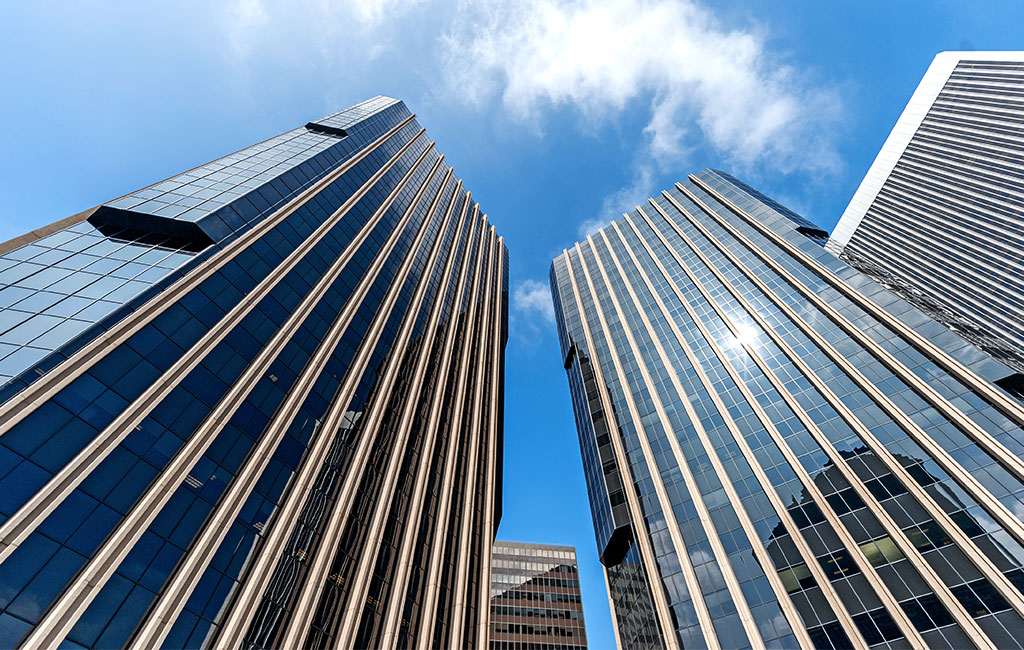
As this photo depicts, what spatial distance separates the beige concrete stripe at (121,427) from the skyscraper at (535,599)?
73.3 meters

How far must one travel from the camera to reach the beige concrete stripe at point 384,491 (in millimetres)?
31406

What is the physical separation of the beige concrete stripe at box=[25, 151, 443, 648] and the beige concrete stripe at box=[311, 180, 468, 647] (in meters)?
11.7

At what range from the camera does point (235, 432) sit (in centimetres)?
3019

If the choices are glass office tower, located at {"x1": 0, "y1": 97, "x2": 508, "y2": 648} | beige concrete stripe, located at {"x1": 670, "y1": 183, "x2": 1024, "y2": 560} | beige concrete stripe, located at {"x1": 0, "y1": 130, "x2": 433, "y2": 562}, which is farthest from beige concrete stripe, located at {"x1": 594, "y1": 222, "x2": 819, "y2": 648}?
beige concrete stripe, located at {"x1": 0, "y1": 130, "x2": 433, "y2": 562}

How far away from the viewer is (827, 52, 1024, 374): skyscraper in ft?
275

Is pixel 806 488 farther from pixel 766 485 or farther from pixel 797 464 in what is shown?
pixel 766 485

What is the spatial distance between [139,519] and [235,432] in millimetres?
7689

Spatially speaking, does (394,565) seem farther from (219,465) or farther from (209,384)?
(209,384)

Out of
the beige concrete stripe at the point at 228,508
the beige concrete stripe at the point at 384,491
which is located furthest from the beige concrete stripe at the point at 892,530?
the beige concrete stripe at the point at 228,508

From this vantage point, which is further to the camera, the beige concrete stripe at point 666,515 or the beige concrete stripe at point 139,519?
the beige concrete stripe at point 666,515

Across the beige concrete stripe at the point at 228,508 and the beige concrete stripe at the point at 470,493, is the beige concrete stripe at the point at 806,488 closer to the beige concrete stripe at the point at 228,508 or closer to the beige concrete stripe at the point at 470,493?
the beige concrete stripe at the point at 470,493

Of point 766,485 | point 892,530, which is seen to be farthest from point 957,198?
point 892,530

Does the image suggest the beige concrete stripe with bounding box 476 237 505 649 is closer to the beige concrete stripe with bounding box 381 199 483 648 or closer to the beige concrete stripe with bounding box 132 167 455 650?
the beige concrete stripe with bounding box 381 199 483 648

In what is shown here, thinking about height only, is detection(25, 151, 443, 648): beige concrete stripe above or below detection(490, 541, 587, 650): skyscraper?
below
